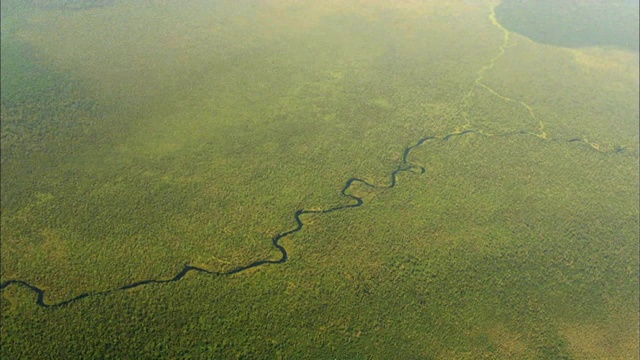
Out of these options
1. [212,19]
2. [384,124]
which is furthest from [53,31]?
[384,124]

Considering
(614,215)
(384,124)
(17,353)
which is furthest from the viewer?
(384,124)

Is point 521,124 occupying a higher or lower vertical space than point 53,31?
lower

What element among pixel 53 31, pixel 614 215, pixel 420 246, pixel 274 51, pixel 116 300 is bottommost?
pixel 614 215

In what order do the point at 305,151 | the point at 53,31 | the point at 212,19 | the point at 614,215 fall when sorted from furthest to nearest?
the point at 212,19 → the point at 53,31 → the point at 305,151 → the point at 614,215

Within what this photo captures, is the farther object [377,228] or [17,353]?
[377,228]

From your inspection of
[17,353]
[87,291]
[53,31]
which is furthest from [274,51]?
[17,353]

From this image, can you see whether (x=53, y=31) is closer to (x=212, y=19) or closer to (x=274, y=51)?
(x=212, y=19)

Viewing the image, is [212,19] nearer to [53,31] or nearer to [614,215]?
[53,31]
